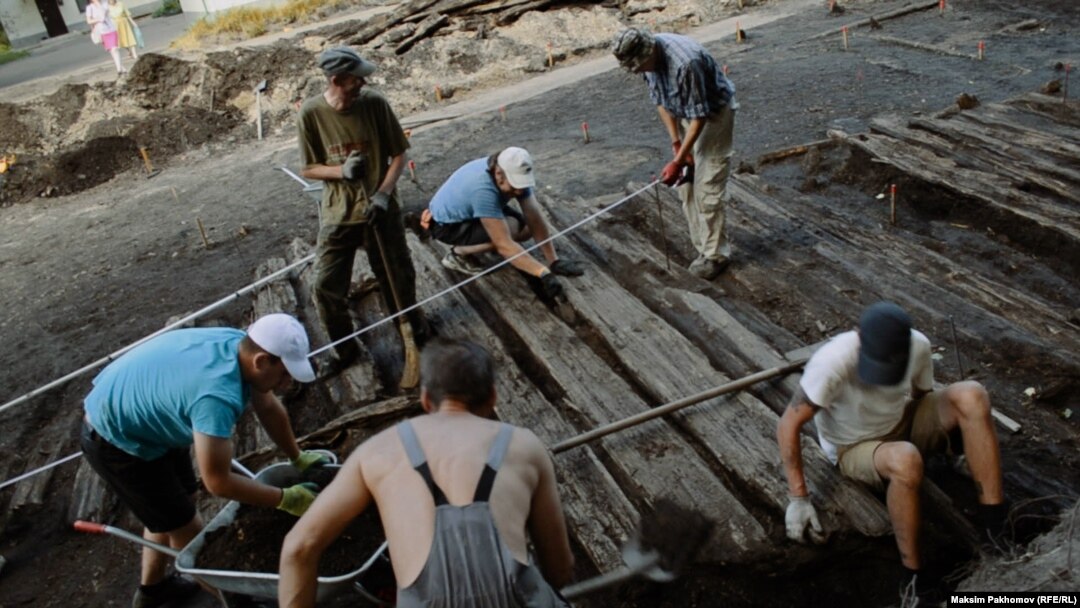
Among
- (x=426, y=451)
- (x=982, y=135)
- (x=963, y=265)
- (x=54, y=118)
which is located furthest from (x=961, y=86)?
(x=54, y=118)

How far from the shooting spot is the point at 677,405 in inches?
158

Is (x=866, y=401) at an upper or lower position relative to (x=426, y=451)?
lower

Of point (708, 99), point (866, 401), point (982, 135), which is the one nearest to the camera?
point (866, 401)

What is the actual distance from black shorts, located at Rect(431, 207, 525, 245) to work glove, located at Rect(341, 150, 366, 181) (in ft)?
3.90

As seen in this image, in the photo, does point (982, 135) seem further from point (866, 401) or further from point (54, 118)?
point (54, 118)

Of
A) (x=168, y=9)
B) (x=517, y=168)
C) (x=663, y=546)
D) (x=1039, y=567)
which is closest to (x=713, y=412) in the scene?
(x=663, y=546)

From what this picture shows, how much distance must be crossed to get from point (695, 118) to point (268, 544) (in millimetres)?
3428

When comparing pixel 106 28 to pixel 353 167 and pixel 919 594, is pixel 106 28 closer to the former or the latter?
pixel 353 167

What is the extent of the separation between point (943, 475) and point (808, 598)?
836 millimetres

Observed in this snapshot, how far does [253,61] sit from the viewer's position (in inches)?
531

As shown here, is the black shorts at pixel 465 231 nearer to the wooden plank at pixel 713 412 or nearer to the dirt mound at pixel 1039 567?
the wooden plank at pixel 713 412

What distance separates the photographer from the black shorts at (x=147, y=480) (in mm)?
3270

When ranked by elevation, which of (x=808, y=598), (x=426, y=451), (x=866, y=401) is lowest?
(x=808, y=598)

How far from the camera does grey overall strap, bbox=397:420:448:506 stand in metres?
2.31
